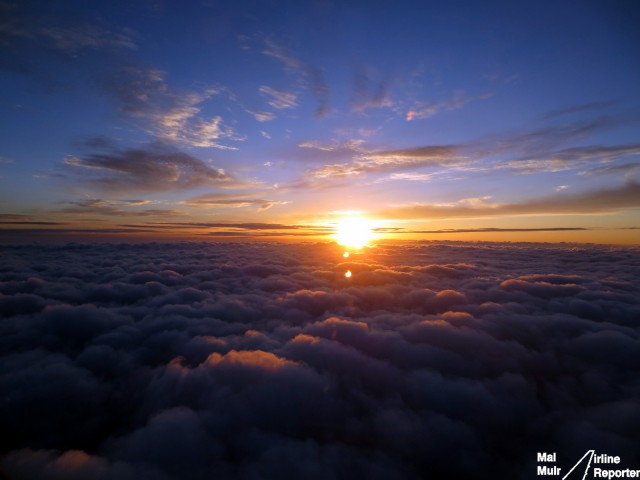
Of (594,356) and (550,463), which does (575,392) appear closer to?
(594,356)

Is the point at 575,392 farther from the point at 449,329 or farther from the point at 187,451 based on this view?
the point at 187,451

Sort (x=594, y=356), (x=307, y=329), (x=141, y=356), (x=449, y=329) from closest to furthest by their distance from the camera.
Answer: (x=594, y=356) → (x=141, y=356) → (x=449, y=329) → (x=307, y=329)

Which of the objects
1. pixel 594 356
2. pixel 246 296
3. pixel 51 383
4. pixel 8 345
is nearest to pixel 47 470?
pixel 51 383

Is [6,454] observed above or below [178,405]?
below

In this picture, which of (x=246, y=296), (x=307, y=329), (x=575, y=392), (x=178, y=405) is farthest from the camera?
(x=246, y=296)

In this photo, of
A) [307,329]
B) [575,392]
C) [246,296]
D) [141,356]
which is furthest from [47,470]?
[246,296]

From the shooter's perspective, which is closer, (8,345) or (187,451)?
(187,451)
